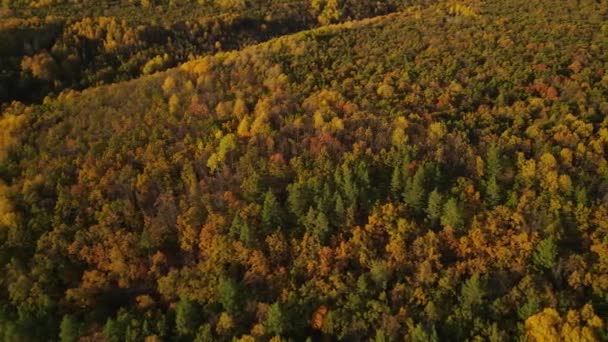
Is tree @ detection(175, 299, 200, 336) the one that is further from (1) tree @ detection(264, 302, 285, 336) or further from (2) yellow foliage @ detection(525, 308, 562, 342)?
(2) yellow foliage @ detection(525, 308, 562, 342)

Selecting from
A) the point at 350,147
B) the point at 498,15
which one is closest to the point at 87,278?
the point at 350,147

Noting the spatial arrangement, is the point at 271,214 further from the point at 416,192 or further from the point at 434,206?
the point at 434,206

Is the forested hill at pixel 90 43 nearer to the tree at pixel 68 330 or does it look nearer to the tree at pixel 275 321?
the tree at pixel 68 330

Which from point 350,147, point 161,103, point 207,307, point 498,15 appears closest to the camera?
point 207,307

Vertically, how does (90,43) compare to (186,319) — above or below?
below

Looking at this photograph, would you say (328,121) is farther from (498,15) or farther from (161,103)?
(498,15)

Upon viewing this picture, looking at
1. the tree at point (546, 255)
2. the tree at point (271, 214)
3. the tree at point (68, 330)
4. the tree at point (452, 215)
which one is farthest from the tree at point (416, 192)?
the tree at point (68, 330)

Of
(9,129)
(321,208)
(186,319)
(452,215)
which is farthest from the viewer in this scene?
(9,129)

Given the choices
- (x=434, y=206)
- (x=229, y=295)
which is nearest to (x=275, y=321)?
(x=229, y=295)

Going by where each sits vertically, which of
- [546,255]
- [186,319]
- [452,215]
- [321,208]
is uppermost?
[321,208]
